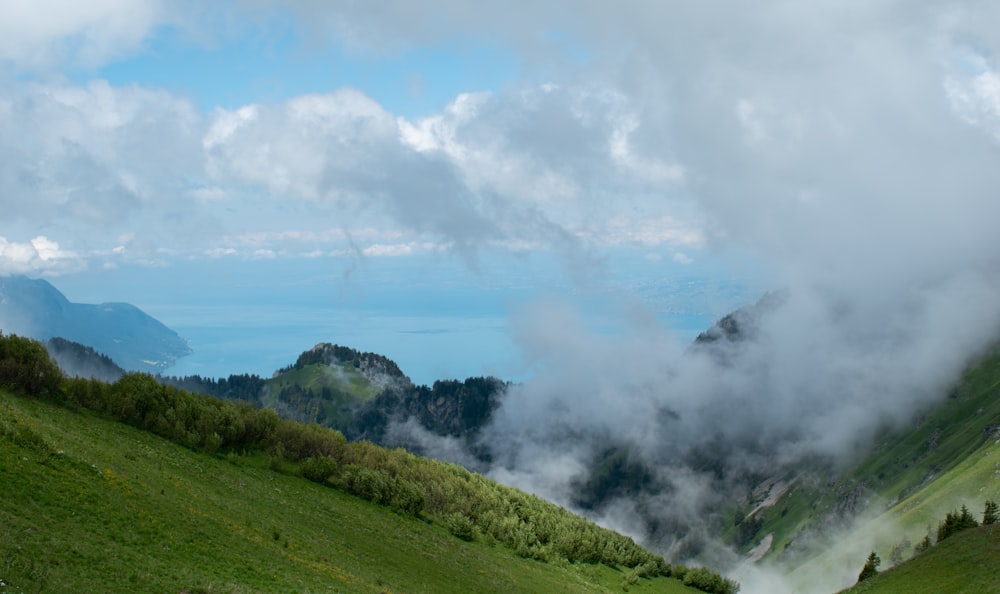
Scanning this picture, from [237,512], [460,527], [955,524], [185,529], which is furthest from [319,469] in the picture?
[955,524]

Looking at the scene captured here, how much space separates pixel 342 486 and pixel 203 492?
21.1m

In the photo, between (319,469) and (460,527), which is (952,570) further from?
(319,469)

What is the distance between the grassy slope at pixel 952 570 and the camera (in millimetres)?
45594

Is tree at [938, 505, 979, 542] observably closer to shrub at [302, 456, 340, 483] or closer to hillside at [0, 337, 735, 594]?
hillside at [0, 337, 735, 594]

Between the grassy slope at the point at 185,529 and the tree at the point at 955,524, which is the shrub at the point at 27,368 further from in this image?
the tree at the point at 955,524

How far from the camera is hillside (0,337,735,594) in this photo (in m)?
30.2

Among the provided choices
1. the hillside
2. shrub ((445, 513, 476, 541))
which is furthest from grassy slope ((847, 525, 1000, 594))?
shrub ((445, 513, 476, 541))

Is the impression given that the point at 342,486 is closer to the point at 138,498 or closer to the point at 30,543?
the point at 138,498

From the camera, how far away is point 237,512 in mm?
43875

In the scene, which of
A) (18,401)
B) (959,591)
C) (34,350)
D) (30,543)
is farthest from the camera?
(34,350)

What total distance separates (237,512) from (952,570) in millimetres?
51695

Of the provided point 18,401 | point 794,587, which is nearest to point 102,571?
point 18,401

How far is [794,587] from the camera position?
181 metres

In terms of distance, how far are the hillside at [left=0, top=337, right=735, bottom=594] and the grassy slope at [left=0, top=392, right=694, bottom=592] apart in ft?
0.43
